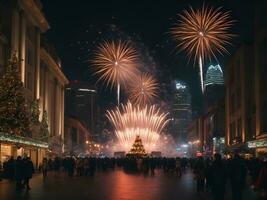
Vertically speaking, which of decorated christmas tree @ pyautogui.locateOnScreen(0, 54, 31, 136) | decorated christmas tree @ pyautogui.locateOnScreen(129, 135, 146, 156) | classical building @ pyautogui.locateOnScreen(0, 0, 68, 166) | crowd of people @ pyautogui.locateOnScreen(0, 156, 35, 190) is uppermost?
classical building @ pyautogui.locateOnScreen(0, 0, 68, 166)

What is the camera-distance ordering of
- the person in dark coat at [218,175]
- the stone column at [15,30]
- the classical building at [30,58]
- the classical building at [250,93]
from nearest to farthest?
1. the person in dark coat at [218,175]
2. the classical building at [30,58]
3. the stone column at [15,30]
4. the classical building at [250,93]

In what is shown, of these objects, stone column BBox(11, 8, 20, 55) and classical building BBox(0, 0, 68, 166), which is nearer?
classical building BBox(0, 0, 68, 166)

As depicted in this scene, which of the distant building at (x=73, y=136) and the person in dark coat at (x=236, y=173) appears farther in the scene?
the distant building at (x=73, y=136)

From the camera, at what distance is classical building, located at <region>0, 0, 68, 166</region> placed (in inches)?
2148

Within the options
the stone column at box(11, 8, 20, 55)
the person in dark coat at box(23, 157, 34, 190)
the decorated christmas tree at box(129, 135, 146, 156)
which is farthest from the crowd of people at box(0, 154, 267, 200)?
the decorated christmas tree at box(129, 135, 146, 156)

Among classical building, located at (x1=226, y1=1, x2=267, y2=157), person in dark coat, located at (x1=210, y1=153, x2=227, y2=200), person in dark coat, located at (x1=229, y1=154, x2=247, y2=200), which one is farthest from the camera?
classical building, located at (x1=226, y1=1, x2=267, y2=157)

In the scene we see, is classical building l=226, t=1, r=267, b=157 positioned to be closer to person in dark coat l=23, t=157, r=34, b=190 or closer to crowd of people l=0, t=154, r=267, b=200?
crowd of people l=0, t=154, r=267, b=200

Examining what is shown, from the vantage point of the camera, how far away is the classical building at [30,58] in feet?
179

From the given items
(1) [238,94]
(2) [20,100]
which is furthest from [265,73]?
(2) [20,100]

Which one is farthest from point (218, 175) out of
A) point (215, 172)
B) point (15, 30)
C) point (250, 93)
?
point (250, 93)

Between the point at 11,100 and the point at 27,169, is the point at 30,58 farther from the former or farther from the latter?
the point at 27,169

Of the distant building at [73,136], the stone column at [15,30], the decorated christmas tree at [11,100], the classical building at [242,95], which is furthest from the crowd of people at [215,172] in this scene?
the distant building at [73,136]

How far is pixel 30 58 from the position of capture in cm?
7075

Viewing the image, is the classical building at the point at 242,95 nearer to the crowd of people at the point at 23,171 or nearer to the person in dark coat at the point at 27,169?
Answer: the crowd of people at the point at 23,171
